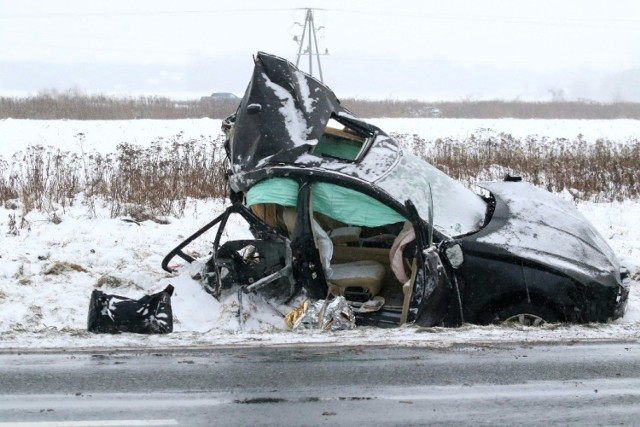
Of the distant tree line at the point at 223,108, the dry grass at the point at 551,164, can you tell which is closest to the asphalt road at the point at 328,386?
the dry grass at the point at 551,164

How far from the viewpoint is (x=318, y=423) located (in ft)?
13.8

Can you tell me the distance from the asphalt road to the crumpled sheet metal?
74cm

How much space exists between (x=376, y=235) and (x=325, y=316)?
1112 mm

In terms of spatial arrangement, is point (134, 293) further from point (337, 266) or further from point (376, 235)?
point (376, 235)

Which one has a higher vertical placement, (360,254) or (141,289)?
(360,254)

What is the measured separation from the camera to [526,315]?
665 centimetres

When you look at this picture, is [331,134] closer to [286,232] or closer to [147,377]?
[286,232]

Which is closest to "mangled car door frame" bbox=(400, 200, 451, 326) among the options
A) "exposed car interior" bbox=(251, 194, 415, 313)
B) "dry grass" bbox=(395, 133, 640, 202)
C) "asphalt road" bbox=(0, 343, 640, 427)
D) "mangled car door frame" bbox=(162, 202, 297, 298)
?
"exposed car interior" bbox=(251, 194, 415, 313)

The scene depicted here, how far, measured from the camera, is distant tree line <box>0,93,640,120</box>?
32.2 meters

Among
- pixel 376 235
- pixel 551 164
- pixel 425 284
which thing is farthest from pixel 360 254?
pixel 551 164

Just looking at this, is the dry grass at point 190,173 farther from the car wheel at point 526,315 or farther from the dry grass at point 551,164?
the car wheel at point 526,315

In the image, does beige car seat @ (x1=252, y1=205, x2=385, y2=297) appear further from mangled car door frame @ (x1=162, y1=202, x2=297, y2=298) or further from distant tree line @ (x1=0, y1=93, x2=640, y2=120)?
distant tree line @ (x1=0, y1=93, x2=640, y2=120)

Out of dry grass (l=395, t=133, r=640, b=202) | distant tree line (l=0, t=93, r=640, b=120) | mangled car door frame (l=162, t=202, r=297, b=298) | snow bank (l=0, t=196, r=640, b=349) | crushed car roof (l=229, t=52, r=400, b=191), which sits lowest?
snow bank (l=0, t=196, r=640, b=349)

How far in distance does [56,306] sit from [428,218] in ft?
11.8
